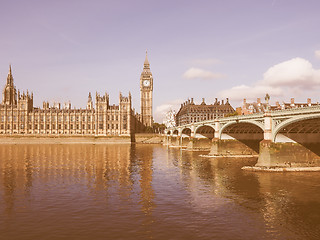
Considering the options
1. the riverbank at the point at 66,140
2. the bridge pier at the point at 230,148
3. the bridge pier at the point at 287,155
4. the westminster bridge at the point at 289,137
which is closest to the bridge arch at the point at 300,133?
the westminster bridge at the point at 289,137

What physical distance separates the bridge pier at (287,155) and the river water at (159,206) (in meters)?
3.60

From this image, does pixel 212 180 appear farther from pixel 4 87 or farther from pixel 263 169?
pixel 4 87

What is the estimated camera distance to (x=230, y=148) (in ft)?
234

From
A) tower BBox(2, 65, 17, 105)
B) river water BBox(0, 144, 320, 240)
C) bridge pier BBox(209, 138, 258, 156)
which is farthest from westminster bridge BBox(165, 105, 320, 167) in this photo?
tower BBox(2, 65, 17, 105)

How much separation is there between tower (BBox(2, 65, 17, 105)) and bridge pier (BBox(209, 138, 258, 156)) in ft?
431

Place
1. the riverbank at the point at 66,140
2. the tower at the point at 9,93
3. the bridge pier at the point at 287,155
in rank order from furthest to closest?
the tower at the point at 9,93 < the riverbank at the point at 66,140 < the bridge pier at the point at 287,155

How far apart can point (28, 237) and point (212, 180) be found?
84.4ft

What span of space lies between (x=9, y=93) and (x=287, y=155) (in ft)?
521

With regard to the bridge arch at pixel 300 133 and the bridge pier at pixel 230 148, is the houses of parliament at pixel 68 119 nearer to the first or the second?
the bridge pier at pixel 230 148

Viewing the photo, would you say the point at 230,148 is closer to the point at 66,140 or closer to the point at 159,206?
the point at 159,206

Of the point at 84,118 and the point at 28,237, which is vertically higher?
the point at 84,118

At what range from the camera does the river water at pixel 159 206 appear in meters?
20.0

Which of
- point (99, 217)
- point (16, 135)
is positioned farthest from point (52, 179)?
Answer: point (16, 135)

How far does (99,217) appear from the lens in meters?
22.9
